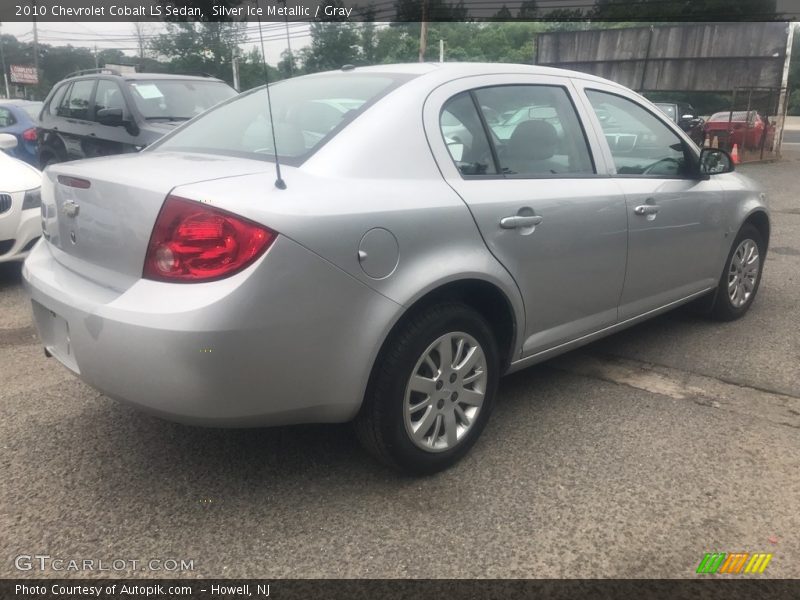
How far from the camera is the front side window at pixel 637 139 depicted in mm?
3553

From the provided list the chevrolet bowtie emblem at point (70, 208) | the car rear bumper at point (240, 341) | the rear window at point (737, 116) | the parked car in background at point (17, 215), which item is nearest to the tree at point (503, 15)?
the rear window at point (737, 116)

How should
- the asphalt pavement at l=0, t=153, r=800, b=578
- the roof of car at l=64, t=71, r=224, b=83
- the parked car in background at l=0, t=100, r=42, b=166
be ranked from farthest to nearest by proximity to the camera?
the parked car in background at l=0, t=100, r=42, b=166
the roof of car at l=64, t=71, r=224, b=83
the asphalt pavement at l=0, t=153, r=800, b=578

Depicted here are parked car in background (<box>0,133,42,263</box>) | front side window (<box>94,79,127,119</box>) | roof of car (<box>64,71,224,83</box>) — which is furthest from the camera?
roof of car (<box>64,71,224,83</box>)

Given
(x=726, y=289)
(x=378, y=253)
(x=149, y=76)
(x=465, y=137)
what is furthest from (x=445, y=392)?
(x=149, y=76)

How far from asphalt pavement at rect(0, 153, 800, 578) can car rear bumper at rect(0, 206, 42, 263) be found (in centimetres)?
188

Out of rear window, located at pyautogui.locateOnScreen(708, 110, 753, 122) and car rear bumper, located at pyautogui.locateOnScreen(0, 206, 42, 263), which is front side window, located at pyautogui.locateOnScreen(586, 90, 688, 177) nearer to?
car rear bumper, located at pyautogui.locateOnScreen(0, 206, 42, 263)

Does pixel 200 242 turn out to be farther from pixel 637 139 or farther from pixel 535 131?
pixel 637 139

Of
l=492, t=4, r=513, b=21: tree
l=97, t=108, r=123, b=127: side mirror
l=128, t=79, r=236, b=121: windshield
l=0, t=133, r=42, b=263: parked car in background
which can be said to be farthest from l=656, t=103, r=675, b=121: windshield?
l=0, t=133, r=42, b=263: parked car in background

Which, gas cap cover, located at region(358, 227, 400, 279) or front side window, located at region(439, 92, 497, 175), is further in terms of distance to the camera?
front side window, located at region(439, 92, 497, 175)

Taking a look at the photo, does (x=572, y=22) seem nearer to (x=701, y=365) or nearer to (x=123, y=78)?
(x=123, y=78)

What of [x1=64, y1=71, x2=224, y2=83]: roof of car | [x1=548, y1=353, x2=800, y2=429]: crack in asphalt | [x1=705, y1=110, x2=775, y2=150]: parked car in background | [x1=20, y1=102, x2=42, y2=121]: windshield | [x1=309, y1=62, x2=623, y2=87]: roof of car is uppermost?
[x1=309, y1=62, x2=623, y2=87]: roof of car

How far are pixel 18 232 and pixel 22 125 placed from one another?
6688mm

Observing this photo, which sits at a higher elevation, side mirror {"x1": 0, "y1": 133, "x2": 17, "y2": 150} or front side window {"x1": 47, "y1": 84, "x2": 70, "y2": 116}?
front side window {"x1": 47, "y1": 84, "x2": 70, "y2": 116}

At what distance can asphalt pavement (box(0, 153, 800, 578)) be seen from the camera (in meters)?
2.26
